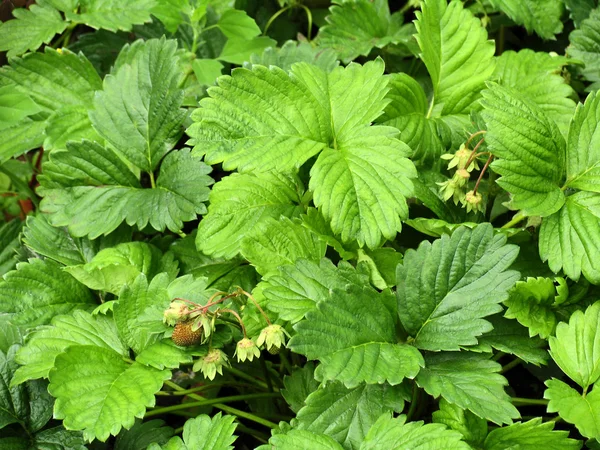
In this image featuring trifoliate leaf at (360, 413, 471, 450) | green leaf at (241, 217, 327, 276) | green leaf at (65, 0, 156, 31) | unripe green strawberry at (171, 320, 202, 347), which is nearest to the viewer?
trifoliate leaf at (360, 413, 471, 450)

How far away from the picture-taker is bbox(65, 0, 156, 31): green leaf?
168 cm

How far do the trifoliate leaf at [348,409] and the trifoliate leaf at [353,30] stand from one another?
2.93 ft

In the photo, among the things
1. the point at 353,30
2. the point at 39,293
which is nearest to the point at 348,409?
the point at 39,293

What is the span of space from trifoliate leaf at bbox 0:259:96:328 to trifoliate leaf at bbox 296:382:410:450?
0.50 m

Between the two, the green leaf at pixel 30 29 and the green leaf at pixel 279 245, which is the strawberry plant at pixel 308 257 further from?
the green leaf at pixel 30 29

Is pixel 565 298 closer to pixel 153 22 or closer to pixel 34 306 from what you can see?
pixel 34 306

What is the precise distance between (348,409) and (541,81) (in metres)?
0.85

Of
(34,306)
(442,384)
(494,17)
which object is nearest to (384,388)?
(442,384)

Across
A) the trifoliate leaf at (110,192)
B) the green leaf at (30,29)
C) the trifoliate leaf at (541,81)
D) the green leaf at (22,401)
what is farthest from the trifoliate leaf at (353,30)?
the green leaf at (22,401)

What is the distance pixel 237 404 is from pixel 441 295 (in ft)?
1.76

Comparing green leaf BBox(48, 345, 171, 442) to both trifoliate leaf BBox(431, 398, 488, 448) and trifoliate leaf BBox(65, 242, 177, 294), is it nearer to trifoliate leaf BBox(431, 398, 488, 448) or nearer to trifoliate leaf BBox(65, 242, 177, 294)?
trifoliate leaf BBox(65, 242, 177, 294)

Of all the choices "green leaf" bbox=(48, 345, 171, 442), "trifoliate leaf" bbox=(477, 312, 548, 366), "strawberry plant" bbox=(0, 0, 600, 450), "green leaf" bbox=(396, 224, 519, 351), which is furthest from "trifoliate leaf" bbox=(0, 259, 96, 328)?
"trifoliate leaf" bbox=(477, 312, 548, 366)

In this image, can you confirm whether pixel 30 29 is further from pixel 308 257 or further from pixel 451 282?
pixel 451 282

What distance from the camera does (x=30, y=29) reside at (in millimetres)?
1725
